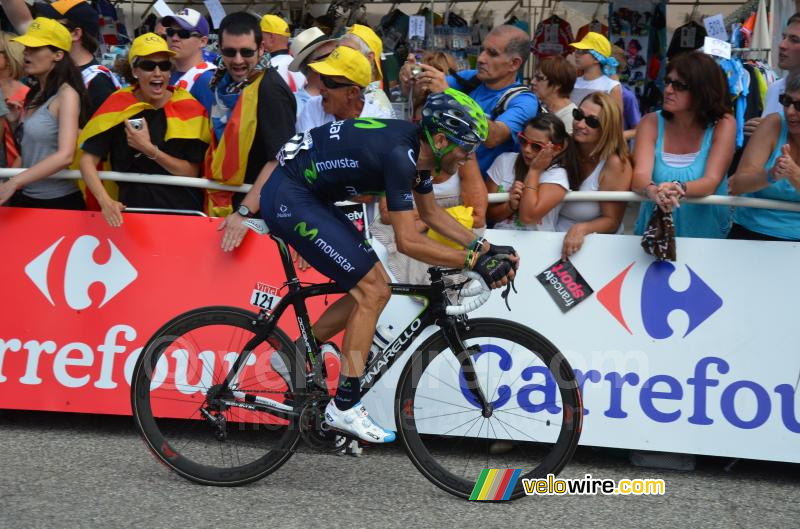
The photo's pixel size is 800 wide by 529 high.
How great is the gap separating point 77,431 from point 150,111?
189cm

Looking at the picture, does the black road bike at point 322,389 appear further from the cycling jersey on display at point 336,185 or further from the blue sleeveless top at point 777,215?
the blue sleeveless top at point 777,215

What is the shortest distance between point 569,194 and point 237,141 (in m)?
1.87

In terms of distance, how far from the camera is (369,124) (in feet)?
15.1

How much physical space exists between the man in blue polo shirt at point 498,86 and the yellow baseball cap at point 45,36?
2071mm

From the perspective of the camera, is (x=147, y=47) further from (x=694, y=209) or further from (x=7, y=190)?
(x=694, y=209)

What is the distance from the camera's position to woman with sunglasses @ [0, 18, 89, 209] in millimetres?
5914

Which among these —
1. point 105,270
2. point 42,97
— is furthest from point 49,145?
point 105,270

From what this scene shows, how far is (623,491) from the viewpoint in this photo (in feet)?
16.4

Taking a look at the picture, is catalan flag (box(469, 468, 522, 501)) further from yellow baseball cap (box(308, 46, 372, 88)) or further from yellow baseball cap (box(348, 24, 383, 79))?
yellow baseball cap (box(348, 24, 383, 79))

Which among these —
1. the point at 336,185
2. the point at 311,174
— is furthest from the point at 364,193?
the point at 311,174

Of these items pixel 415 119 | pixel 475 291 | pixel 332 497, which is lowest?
pixel 332 497

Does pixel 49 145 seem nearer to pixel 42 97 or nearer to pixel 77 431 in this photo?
pixel 42 97

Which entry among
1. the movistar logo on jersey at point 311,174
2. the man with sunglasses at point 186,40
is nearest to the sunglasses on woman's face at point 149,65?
the man with sunglasses at point 186,40

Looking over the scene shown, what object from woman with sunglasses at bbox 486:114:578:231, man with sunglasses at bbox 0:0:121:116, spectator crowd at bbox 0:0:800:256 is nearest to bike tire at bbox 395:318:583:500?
spectator crowd at bbox 0:0:800:256
